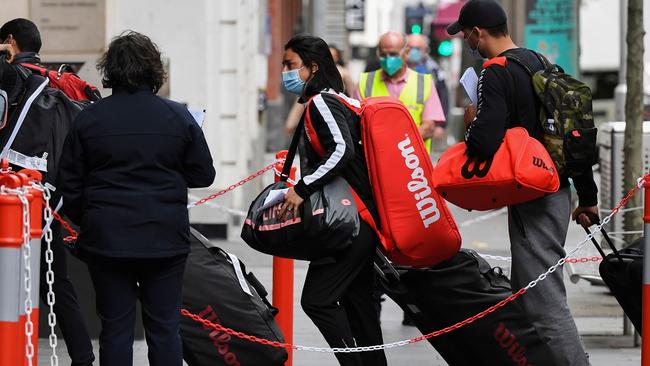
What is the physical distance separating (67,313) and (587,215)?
2474 millimetres

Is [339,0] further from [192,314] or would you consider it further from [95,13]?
[192,314]

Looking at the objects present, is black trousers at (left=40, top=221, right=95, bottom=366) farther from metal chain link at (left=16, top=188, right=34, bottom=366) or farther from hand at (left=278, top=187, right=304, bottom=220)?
metal chain link at (left=16, top=188, right=34, bottom=366)

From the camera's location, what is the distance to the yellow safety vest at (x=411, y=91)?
33.0ft

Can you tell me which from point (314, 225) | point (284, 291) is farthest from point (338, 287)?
point (284, 291)

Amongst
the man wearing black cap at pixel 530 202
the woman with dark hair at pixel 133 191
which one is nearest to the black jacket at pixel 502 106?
the man wearing black cap at pixel 530 202

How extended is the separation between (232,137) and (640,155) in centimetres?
641

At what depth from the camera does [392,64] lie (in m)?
10.2

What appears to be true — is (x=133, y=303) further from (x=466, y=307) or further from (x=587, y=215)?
(x=587, y=215)

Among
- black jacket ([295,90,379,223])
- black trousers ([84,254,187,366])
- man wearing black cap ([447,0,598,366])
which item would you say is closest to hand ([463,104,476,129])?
man wearing black cap ([447,0,598,366])

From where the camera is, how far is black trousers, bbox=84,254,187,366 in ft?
19.9

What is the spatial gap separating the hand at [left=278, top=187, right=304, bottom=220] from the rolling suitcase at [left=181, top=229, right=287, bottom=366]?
591 mm

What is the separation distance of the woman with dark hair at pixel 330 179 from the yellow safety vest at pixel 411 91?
3.00m

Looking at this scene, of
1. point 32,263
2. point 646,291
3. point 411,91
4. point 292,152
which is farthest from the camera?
point 411,91

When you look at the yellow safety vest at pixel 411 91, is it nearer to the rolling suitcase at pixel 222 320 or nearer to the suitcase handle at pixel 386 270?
the suitcase handle at pixel 386 270
